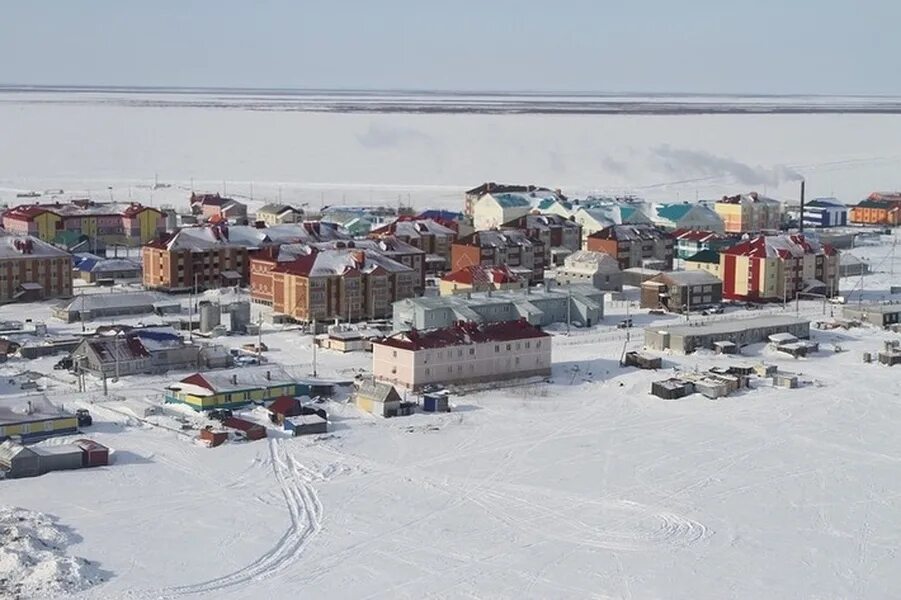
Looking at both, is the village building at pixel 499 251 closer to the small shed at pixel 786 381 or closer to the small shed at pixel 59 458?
the small shed at pixel 786 381

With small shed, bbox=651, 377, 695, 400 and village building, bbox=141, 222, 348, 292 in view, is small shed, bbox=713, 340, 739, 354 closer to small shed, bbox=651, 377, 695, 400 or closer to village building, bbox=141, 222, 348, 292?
small shed, bbox=651, 377, 695, 400

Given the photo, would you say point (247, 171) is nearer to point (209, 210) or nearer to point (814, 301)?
point (209, 210)

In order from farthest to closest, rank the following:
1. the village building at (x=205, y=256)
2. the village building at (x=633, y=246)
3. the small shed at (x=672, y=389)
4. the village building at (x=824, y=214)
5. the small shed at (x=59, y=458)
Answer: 1. the village building at (x=824, y=214)
2. the village building at (x=633, y=246)
3. the village building at (x=205, y=256)
4. the small shed at (x=672, y=389)
5. the small shed at (x=59, y=458)

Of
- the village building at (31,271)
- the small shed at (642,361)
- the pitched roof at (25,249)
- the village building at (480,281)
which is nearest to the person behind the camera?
the small shed at (642,361)

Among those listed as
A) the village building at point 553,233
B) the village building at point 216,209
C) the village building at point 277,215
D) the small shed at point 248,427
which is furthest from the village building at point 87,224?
the small shed at point 248,427

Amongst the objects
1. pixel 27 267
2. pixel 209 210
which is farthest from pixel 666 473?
pixel 209 210

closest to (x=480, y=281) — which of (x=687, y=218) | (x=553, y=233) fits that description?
(x=553, y=233)
